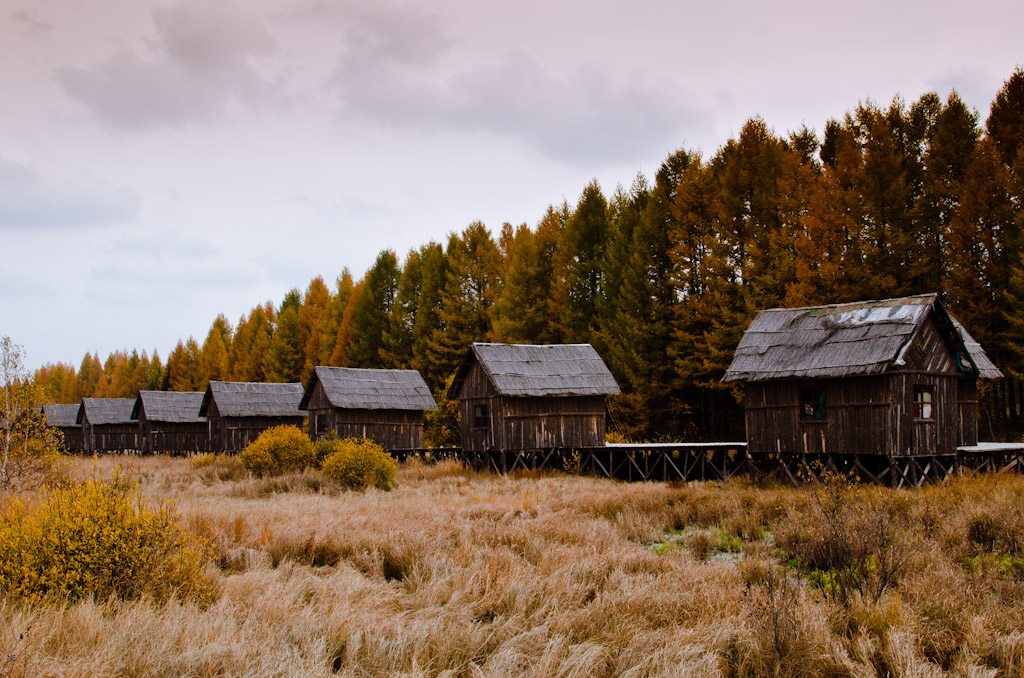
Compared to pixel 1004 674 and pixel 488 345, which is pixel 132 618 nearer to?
pixel 1004 674

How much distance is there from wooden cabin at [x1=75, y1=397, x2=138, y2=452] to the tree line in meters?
23.4

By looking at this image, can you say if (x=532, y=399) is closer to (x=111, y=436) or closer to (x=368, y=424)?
(x=368, y=424)

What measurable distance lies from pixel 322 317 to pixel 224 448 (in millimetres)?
23551

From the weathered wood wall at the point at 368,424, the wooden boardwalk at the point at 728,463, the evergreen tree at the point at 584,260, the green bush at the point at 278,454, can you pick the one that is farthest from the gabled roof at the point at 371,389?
the evergreen tree at the point at 584,260

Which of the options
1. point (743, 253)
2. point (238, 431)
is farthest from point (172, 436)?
point (743, 253)

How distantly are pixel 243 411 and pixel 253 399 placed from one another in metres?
1.28

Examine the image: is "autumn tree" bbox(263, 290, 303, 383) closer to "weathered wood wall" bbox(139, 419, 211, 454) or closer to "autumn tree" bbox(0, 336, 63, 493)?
"weathered wood wall" bbox(139, 419, 211, 454)

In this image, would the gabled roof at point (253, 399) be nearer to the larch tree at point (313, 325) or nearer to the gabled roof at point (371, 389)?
the gabled roof at point (371, 389)

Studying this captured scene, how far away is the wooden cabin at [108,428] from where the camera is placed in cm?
5309

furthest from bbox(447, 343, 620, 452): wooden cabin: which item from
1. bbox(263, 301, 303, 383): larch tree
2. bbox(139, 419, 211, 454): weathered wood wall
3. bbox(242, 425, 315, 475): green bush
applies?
bbox(263, 301, 303, 383): larch tree

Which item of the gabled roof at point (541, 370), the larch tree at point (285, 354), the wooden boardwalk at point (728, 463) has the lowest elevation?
the wooden boardwalk at point (728, 463)

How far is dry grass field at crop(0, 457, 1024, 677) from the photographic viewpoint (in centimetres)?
627

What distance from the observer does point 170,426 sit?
49.1 m

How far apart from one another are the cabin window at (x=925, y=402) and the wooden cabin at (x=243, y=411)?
30.4 m
